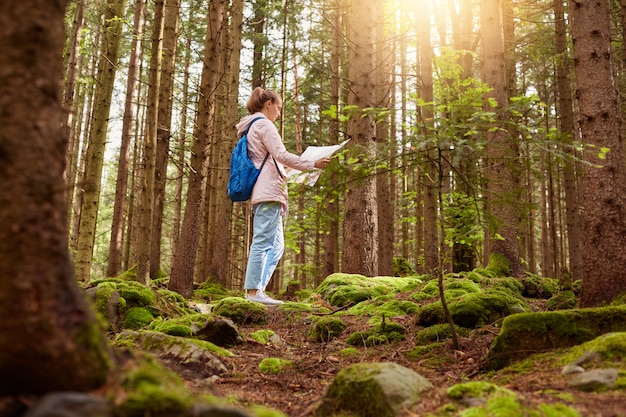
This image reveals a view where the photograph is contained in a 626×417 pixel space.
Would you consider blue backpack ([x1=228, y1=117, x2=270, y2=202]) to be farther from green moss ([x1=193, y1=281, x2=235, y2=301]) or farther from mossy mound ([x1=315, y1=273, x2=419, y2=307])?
green moss ([x1=193, y1=281, x2=235, y2=301])

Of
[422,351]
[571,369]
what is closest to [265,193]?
[422,351]

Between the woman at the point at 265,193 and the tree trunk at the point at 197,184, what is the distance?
1055mm

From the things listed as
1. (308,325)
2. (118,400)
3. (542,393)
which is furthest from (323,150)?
(118,400)

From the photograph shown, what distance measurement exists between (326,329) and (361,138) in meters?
4.01

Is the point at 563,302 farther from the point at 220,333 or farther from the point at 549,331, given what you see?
the point at 220,333

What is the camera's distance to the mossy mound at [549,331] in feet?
11.5

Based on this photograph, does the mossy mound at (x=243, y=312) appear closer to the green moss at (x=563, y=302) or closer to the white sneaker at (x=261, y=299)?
the white sneaker at (x=261, y=299)

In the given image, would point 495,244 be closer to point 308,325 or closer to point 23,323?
point 308,325

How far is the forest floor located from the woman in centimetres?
99

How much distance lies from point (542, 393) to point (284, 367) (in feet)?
7.22

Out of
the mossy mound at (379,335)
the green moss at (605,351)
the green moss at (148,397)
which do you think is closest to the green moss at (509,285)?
the mossy mound at (379,335)

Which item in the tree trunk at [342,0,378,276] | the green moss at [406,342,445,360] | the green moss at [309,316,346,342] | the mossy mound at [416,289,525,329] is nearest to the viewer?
the green moss at [406,342,445,360]

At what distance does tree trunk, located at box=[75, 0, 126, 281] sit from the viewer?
8.66 metres

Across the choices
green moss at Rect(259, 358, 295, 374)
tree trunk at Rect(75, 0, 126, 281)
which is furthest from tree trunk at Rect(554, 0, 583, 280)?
tree trunk at Rect(75, 0, 126, 281)
